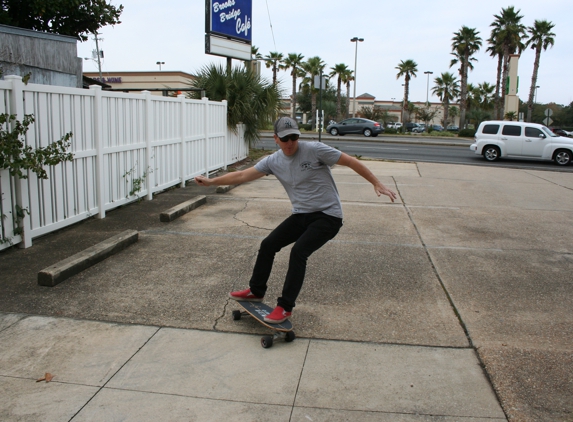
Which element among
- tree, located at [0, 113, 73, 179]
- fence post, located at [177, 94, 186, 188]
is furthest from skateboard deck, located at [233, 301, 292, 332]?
fence post, located at [177, 94, 186, 188]

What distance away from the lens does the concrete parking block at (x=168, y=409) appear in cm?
308

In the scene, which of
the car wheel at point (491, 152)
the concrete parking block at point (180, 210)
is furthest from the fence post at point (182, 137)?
the car wheel at point (491, 152)

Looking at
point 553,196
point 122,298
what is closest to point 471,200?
point 553,196

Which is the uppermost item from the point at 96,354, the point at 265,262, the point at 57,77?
the point at 57,77

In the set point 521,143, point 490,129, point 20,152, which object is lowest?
point 521,143

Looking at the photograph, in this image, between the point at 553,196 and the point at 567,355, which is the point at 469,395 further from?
the point at 553,196

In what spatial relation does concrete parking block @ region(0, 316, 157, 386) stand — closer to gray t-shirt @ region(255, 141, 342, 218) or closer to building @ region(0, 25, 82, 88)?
gray t-shirt @ region(255, 141, 342, 218)

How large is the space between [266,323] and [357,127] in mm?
35246

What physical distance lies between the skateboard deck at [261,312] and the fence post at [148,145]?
5476mm

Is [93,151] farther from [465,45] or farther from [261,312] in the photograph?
[465,45]

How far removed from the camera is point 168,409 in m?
3.16

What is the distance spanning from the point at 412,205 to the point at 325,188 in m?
6.09

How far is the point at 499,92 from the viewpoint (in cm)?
5441

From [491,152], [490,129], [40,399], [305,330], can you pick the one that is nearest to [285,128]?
[305,330]
